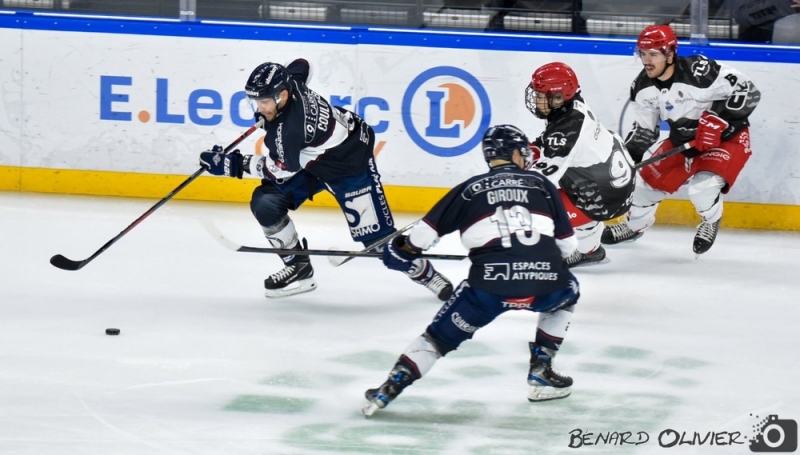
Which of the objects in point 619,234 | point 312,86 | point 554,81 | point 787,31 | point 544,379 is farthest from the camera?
point 312,86

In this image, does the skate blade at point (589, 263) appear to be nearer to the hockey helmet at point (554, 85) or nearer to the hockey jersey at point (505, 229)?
the hockey helmet at point (554, 85)

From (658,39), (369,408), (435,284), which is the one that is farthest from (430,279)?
(658,39)

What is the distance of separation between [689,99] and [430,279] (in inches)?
67.9

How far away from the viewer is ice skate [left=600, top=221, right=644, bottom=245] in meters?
5.93

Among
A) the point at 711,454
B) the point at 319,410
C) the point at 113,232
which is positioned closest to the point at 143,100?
the point at 113,232

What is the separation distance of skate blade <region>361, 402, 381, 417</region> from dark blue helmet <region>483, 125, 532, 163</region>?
0.80 m

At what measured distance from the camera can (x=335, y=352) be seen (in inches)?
162

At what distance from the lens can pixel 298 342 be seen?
421 centimetres

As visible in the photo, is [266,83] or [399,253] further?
[266,83]

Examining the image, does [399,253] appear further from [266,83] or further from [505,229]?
[266,83]

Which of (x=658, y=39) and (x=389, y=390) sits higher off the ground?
(x=658, y=39)

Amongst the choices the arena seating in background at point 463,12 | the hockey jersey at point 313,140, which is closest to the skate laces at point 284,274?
the hockey jersey at point 313,140

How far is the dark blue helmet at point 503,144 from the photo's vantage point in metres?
3.36

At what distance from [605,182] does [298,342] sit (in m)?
1.64
